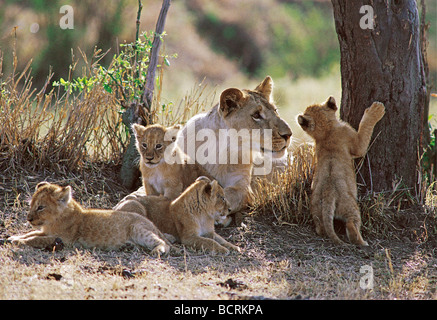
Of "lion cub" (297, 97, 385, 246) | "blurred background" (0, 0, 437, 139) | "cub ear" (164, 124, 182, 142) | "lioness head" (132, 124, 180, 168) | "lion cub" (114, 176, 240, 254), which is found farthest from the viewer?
"blurred background" (0, 0, 437, 139)

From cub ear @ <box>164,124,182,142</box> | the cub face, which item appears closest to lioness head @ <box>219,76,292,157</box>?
cub ear @ <box>164,124,182,142</box>

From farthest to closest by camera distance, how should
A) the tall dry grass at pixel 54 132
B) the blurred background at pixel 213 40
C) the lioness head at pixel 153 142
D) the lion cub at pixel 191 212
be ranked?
the blurred background at pixel 213 40, the tall dry grass at pixel 54 132, the lioness head at pixel 153 142, the lion cub at pixel 191 212

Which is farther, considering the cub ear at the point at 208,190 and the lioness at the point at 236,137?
the lioness at the point at 236,137

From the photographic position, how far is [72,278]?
15.6 ft

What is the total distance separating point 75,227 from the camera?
5.67 metres

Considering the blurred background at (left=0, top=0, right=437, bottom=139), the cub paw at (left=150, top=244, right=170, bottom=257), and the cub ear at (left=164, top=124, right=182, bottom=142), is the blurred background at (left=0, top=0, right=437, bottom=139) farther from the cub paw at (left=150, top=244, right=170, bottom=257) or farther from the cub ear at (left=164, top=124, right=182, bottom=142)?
the cub paw at (left=150, top=244, right=170, bottom=257)

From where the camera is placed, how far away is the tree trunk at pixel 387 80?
621 centimetres

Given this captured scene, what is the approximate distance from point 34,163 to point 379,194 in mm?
3716

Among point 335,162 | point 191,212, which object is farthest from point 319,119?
point 191,212

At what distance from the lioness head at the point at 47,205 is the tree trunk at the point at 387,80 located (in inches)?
111

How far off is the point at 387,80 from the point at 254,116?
1305 mm

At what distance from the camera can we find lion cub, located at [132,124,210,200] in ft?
21.7

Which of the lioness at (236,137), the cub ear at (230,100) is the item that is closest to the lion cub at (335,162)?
the lioness at (236,137)

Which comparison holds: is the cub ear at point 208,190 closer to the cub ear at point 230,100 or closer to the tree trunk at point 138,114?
the cub ear at point 230,100
